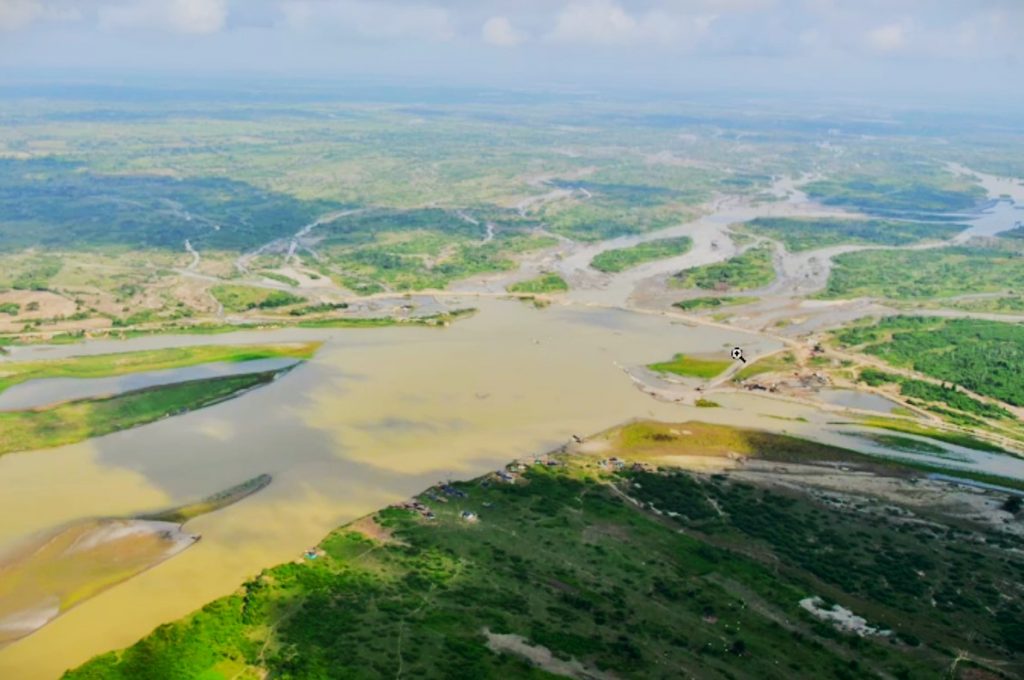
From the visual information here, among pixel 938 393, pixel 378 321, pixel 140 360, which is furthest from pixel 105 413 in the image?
pixel 938 393

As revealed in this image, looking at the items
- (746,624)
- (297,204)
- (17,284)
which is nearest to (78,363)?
(17,284)

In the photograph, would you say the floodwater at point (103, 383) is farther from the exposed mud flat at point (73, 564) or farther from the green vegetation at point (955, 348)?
the green vegetation at point (955, 348)

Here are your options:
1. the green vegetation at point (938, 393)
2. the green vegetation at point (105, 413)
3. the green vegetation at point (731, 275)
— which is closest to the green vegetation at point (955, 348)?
the green vegetation at point (938, 393)

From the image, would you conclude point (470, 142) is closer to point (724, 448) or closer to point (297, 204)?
point (297, 204)

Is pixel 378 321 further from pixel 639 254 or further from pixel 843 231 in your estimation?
pixel 843 231

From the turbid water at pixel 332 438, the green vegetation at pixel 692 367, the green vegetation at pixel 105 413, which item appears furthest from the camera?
the green vegetation at pixel 692 367

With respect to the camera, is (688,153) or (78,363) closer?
(78,363)
